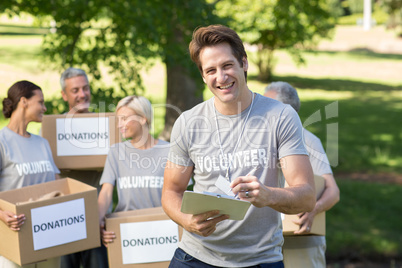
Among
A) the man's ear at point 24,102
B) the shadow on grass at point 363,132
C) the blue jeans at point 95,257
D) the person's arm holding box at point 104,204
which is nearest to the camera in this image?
the person's arm holding box at point 104,204

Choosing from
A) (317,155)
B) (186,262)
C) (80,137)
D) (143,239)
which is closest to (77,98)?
(80,137)

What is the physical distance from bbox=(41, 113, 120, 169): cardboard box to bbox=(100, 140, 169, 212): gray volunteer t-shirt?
411 millimetres

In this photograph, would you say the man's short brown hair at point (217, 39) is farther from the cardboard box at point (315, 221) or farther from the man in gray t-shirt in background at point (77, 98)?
the man in gray t-shirt in background at point (77, 98)

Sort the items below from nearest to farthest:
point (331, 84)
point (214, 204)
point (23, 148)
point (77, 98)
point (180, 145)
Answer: point (214, 204) → point (180, 145) → point (23, 148) → point (77, 98) → point (331, 84)

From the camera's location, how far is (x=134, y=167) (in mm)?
3908

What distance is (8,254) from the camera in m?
3.66

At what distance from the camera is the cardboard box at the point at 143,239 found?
374 cm

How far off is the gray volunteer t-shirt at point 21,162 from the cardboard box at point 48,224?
0.10 metres

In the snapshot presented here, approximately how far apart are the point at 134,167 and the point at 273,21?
10222 mm

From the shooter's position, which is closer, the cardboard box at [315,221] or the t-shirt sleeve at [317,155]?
the cardboard box at [315,221]

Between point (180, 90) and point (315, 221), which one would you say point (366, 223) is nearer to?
point (180, 90)

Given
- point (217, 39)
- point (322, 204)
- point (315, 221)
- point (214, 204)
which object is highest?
point (217, 39)

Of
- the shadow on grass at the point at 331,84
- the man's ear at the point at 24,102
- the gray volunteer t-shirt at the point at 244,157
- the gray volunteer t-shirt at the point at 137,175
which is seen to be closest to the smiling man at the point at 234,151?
the gray volunteer t-shirt at the point at 244,157

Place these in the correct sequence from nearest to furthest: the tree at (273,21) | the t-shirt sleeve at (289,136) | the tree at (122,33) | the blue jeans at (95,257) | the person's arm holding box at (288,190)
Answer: the person's arm holding box at (288,190) < the t-shirt sleeve at (289,136) < the blue jeans at (95,257) < the tree at (122,33) < the tree at (273,21)
